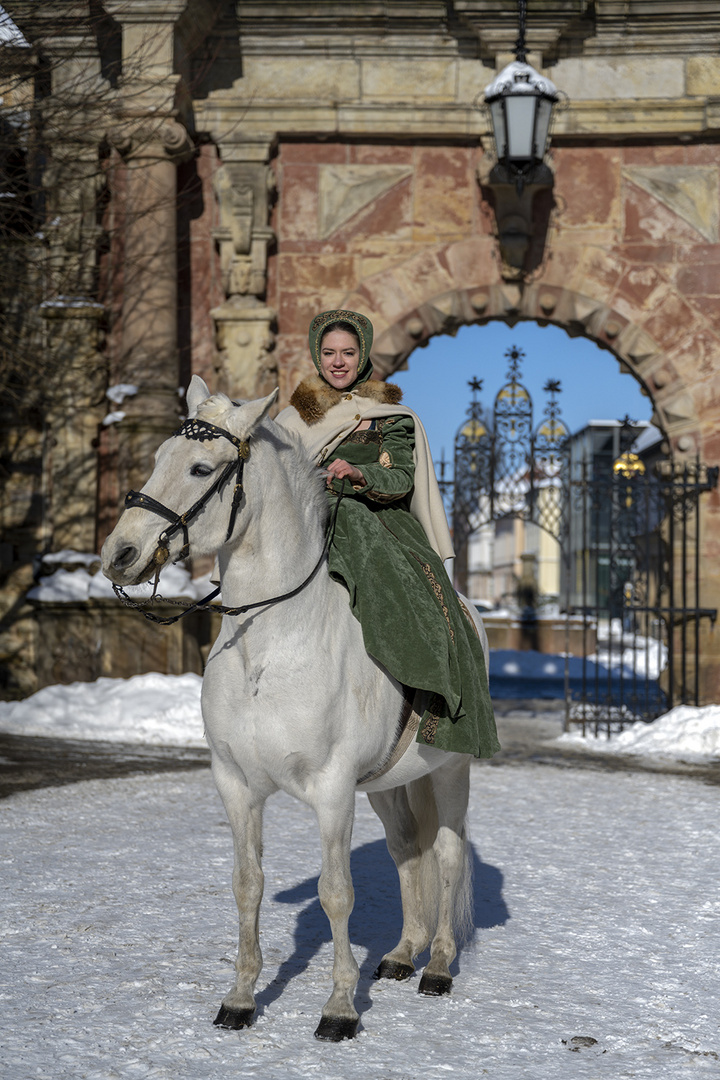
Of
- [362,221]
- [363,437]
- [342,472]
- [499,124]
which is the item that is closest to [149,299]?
[362,221]

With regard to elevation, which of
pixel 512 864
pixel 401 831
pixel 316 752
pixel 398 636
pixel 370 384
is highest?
pixel 370 384

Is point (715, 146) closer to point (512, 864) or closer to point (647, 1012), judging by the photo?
point (512, 864)

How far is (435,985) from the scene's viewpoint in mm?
3686

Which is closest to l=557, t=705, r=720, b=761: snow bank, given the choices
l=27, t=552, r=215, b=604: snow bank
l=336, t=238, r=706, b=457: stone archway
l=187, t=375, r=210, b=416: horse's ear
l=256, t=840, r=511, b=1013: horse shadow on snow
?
l=336, t=238, r=706, b=457: stone archway

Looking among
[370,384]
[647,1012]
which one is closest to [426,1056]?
[647,1012]

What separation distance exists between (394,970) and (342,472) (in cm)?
176

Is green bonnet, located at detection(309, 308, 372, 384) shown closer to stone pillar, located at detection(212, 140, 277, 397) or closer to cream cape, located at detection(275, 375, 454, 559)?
cream cape, located at detection(275, 375, 454, 559)

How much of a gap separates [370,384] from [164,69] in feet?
24.4

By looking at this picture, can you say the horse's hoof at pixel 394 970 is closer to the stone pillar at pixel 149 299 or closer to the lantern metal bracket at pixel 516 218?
the stone pillar at pixel 149 299

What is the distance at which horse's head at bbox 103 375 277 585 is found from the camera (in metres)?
2.82

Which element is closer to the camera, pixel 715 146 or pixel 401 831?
pixel 401 831

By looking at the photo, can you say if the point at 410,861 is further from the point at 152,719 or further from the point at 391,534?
the point at 152,719

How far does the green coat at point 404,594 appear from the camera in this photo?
3.46 metres

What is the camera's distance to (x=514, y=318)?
36.8 ft
